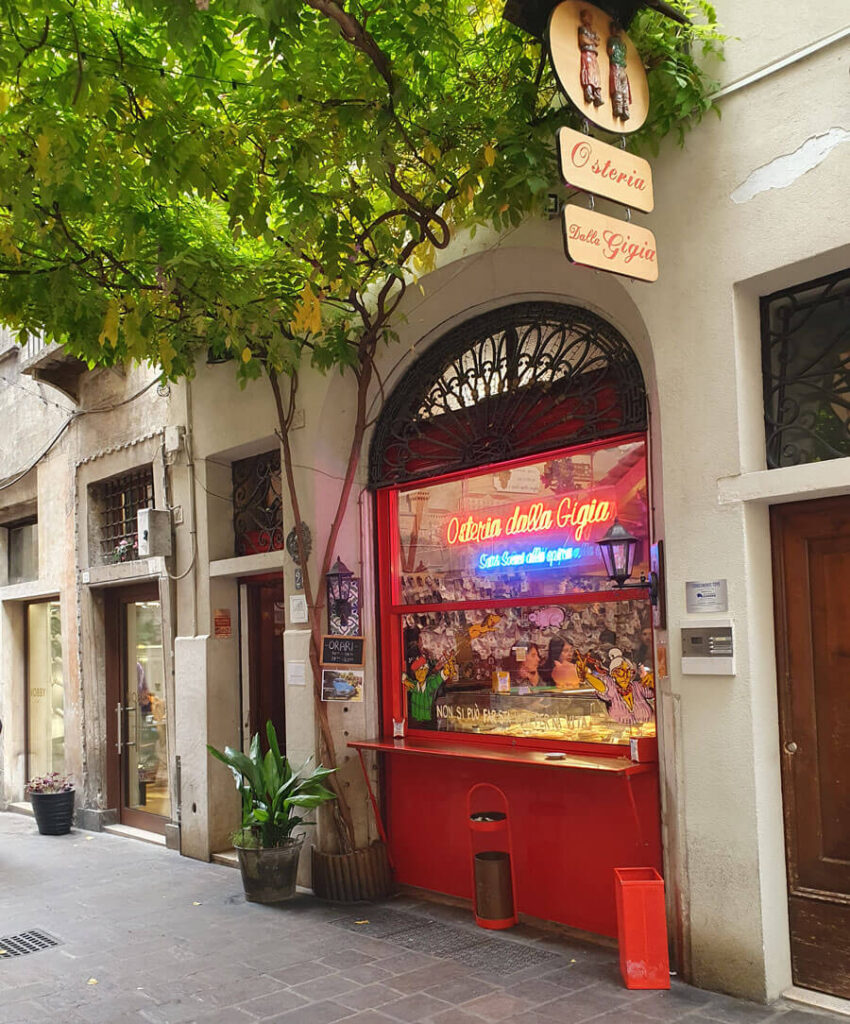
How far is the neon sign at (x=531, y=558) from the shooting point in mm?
6609

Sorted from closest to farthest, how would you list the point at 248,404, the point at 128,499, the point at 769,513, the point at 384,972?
1. the point at 769,513
2. the point at 384,972
3. the point at 248,404
4. the point at 128,499

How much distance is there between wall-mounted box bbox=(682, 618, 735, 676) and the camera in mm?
5059

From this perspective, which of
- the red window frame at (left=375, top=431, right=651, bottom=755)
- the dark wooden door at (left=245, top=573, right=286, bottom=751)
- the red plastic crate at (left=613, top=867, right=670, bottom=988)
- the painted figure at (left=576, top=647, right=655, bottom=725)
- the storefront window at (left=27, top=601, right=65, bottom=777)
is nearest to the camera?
the red plastic crate at (left=613, top=867, right=670, bottom=988)

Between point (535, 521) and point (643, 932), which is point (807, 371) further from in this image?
point (643, 932)

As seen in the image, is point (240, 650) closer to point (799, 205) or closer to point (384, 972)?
point (384, 972)

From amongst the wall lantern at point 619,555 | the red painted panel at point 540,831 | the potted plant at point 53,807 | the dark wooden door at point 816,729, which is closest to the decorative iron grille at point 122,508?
the potted plant at point 53,807

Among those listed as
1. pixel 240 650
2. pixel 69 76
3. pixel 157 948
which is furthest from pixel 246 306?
pixel 157 948

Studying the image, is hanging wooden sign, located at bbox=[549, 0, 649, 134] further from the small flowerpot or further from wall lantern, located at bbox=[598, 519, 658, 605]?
the small flowerpot

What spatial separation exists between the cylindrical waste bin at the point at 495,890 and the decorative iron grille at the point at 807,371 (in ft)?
9.75

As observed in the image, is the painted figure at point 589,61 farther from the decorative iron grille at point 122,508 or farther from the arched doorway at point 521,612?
the decorative iron grille at point 122,508

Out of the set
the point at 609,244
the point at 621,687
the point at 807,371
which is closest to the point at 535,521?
the point at 621,687

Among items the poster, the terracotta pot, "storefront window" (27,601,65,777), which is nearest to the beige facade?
the terracotta pot

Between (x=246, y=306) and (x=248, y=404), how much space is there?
1791 millimetres

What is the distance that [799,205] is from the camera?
489 cm
